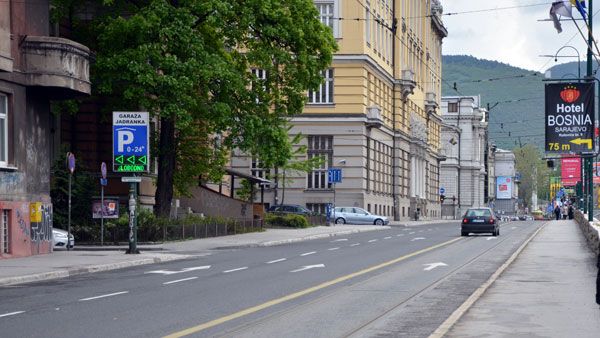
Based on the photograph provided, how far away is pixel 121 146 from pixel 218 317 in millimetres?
17861

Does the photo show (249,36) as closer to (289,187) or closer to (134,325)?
(134,325)

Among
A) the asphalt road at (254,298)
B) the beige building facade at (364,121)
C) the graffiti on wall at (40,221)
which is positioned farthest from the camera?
the beige building facade at (364,121)

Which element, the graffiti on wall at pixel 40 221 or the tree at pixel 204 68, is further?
the tree at pixel 204 68

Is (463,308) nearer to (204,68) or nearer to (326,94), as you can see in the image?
(204,68)

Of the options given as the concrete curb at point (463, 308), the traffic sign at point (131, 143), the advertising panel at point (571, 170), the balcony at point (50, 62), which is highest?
the balcony at point (50, 62)

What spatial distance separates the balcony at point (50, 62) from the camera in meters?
31.8

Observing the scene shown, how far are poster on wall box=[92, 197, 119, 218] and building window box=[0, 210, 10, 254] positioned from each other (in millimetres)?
6847

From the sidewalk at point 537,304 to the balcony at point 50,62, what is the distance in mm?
13754

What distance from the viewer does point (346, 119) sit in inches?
3044

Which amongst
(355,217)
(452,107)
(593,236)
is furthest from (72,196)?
(452,107)

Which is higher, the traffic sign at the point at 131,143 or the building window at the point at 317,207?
the traffic sign at the point at 131,143

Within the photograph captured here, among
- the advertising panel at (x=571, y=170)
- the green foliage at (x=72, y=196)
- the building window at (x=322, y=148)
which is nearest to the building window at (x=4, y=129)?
the green foliage at (x=72, y=196)

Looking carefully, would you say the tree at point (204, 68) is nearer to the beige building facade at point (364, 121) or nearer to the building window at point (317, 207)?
the beige building facade at point (364, 121)

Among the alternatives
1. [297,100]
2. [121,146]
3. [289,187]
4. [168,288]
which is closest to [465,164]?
[289,187]
